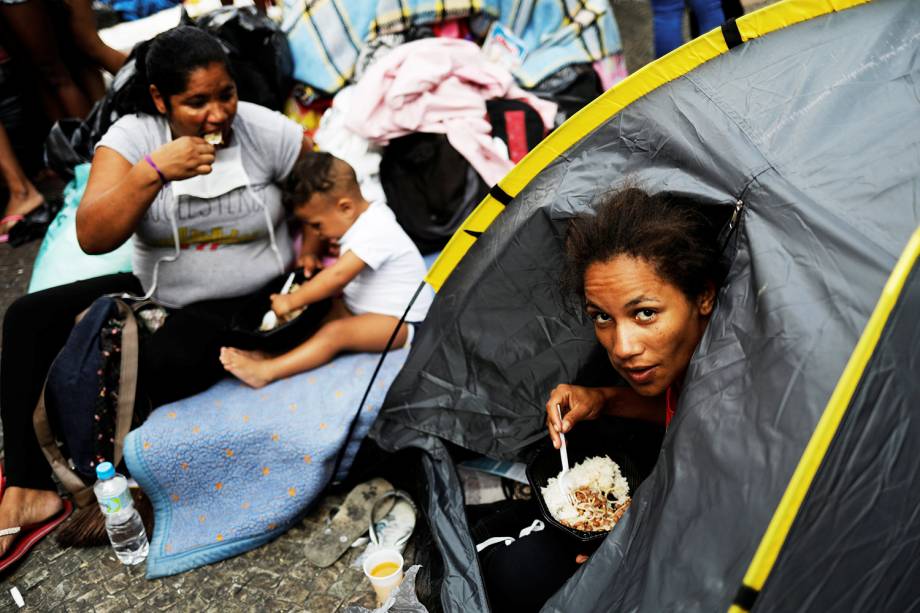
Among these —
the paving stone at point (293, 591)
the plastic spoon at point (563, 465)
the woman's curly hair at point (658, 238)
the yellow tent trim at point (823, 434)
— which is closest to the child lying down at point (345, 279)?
the paving stone at point (293, 591)

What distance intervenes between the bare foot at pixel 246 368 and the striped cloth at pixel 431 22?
→ 149 centimetres

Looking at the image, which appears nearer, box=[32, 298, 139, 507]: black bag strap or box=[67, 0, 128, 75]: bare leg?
box=[32, 298, 139, 507]: black bag strap

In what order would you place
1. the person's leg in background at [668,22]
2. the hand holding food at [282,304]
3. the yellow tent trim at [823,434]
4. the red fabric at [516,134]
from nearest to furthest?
the yellow tent trim at [823,434] → the hand holding food at [282,304] → the red fabric at [516,134] → the person's leg in background at [668,22]

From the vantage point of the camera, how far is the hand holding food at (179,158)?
7.23 ft

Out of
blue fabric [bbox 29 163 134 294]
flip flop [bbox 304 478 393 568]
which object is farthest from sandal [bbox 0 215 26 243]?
flip flop [bbox 304 478 393 568]

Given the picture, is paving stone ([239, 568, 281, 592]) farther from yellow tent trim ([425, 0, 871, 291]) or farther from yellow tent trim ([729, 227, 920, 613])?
yellow tent trim ([729, 227, 920, 613])

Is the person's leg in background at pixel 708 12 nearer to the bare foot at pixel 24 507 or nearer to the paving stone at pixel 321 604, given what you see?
the paving stone at pixel 321 604

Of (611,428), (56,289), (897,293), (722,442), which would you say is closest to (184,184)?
(56,289)

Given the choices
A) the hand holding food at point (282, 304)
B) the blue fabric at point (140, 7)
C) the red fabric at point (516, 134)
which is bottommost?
the hand holding food at point (282, 304)

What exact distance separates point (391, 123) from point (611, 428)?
1610 millimetres

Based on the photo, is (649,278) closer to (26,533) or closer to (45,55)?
(26,533)

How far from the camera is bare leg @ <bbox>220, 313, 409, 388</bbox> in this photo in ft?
7.91

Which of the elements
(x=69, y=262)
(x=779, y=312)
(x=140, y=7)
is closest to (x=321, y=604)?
(x=779, y=312)

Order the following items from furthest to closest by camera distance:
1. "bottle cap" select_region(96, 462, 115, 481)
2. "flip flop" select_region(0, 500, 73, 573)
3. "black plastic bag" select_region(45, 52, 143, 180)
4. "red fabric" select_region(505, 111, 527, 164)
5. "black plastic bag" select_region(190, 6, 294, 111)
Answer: "black plastic bag" select_region(190, 6, 294, 111), "red fabric" select_region(505, 111, 527, 164), "black plastic bag" select_region(45, 52, 143, 180), "flip flop" select_region(0, 500, 73, 573), "bottle cap" select_region(96, 462, 115, 481)
